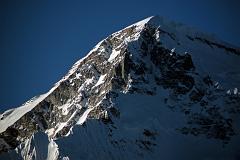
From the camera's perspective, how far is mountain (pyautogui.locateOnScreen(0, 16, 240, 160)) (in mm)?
135125

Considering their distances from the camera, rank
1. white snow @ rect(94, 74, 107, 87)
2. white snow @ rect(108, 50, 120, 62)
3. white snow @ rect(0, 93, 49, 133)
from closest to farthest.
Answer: white snow @ rect(94, 74, 107, 87), white snow @ rect(108, 50, 120, 62), white snow @ rect(0, 93, 49, 133)

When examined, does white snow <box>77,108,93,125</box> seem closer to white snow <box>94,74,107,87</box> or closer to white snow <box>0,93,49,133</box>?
white snow <box>94,74,107,87</box>

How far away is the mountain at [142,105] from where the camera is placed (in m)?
135

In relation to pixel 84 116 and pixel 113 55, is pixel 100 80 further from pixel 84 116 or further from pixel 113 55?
pixel 84 116

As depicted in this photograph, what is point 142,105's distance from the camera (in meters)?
149

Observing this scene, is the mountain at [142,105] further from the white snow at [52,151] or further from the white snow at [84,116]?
the white snow at [52,151]

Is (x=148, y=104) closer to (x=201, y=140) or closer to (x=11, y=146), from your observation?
(x=201, y=140)

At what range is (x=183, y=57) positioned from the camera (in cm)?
16025

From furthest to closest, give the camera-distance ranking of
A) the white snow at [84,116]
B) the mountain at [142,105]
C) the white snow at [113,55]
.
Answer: the white snow at [113,55]
the white snow at [84,116]
the mountain at [142,105]

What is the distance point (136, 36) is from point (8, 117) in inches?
1766

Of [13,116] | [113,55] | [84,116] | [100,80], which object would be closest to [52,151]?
[84,116]

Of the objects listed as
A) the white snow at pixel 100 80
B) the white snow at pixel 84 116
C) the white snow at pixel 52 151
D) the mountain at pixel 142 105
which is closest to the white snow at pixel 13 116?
the mountain at pixel 142 105

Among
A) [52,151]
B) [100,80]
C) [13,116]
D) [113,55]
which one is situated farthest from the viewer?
[13,116]

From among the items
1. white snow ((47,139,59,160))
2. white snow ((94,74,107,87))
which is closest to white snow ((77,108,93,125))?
white snow ((94,74,107,87))
